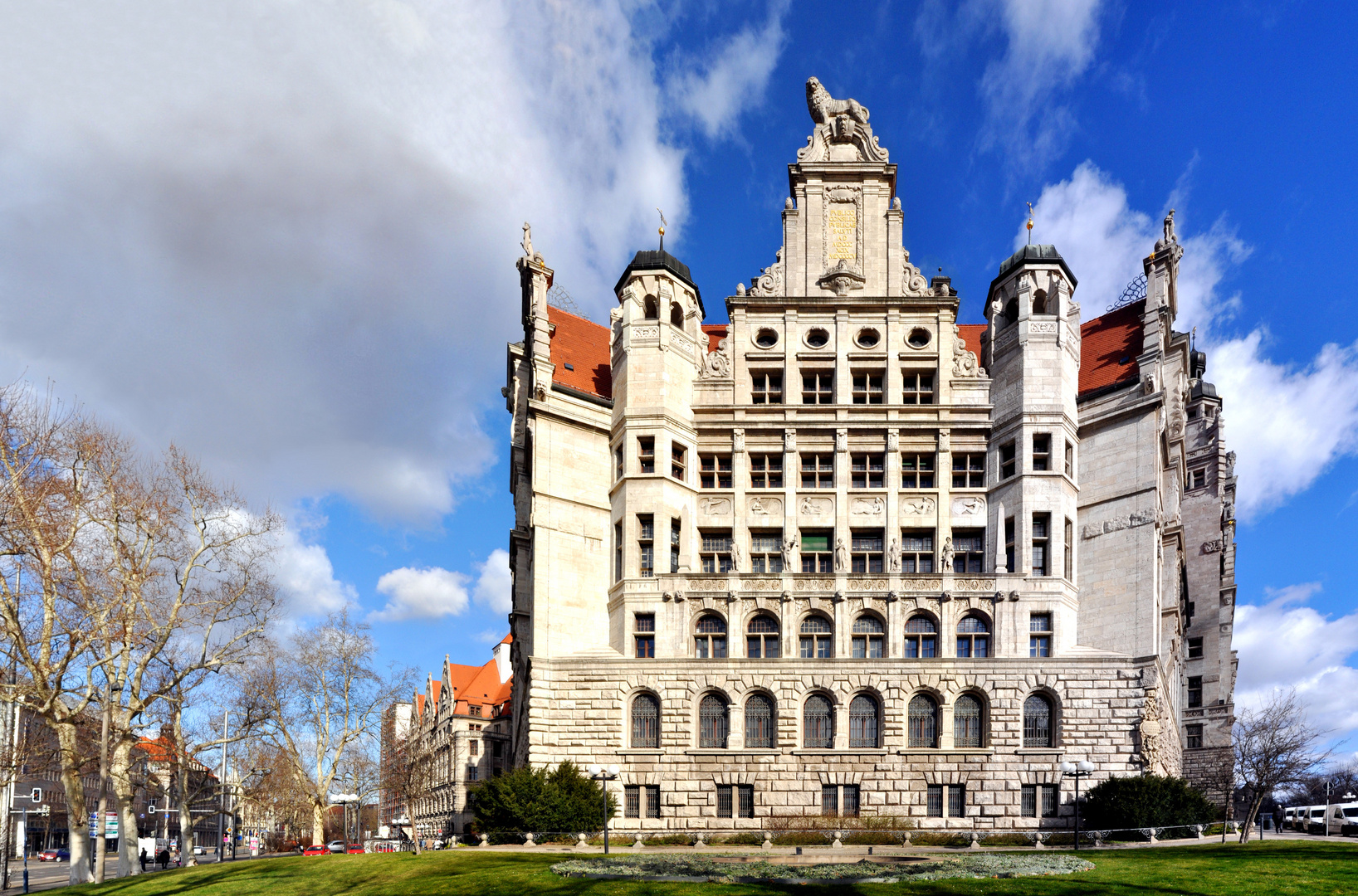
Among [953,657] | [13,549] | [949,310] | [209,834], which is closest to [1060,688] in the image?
[953,657]

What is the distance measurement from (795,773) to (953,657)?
9067 millimetres

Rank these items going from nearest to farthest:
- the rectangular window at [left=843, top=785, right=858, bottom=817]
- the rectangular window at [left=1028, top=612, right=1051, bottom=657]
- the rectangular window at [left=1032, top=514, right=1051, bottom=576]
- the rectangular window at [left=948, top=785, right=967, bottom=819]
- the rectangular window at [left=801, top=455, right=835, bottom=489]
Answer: the rectangular window at [left=948, top=785, right=967, bottom=819] < the rectangular window at [left=843, top=785, right=858, bottom=817] < the rectangular window at [left=1028, top=612, right=1051, bottom=657] < the rectangular window at [left=1032, top=514, right=1051, bottom=576] < the rectangular window at [left=801, top=455, right=835, bottom=489]

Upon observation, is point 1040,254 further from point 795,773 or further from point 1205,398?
point 1205,398

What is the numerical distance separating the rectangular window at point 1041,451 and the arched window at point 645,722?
70.5ft

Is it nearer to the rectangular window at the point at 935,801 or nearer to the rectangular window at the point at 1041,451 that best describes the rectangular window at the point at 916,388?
the rectangular window at the point at 1041,451

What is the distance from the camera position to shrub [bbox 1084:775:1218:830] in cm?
4025

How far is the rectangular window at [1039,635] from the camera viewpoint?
47.3 meters

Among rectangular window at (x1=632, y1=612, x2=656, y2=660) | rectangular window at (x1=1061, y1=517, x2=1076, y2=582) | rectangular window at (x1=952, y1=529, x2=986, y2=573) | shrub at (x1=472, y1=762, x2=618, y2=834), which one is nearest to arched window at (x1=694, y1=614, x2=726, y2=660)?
rectangular window at (x1=632, y1=612, x2=656, y2=660)

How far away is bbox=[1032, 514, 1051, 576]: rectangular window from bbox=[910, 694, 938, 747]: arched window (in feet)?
26.4

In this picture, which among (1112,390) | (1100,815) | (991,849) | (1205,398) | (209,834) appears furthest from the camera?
(209,834)

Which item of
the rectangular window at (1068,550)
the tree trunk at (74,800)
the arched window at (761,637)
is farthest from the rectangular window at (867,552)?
the tree trunk at (74,800)

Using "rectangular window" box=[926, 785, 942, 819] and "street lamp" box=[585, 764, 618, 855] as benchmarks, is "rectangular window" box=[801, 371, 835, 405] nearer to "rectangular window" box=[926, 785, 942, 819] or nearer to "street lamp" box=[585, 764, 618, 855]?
"rectangular window" box=[926, 785, 942, 819]

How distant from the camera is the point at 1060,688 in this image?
46188mm

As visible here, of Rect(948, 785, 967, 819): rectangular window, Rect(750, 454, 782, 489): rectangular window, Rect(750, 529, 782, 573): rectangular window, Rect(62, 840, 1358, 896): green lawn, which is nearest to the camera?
Rect(62, 840, 1358, 896): green lawn
